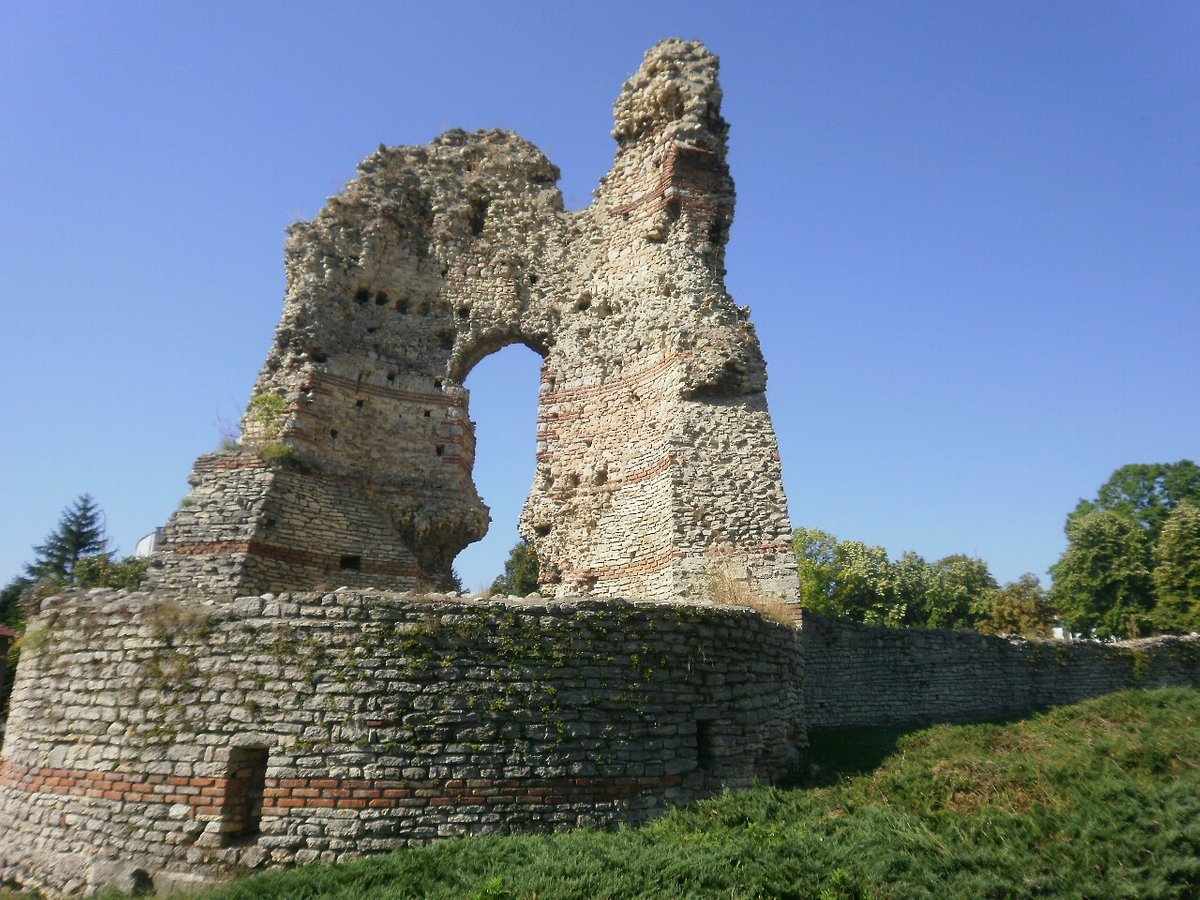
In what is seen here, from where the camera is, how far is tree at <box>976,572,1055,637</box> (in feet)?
88.0

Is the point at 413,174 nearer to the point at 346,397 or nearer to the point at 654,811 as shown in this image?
the point at 346,397

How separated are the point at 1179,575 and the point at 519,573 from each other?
73.2 feet

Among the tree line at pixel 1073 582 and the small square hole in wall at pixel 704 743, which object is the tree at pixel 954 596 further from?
the small square hole in wall at pixel 704 743

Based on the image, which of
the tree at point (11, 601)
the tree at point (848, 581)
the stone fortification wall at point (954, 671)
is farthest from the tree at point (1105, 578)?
the tree at point (11, 601)

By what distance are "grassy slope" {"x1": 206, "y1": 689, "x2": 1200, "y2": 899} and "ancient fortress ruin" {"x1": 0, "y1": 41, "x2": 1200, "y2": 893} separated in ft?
2.06

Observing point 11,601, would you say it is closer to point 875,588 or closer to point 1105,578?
point 875,588

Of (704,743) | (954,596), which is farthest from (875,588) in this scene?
(704,743)

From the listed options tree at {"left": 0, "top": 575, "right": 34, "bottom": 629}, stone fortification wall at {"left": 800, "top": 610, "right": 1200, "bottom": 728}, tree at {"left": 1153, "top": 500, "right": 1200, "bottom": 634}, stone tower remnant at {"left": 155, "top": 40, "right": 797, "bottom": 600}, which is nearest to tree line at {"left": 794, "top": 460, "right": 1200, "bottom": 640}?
tree at {"left": 1153, "top": 500, "right": 1200, "bottom": 634}

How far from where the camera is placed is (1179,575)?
23.7 m

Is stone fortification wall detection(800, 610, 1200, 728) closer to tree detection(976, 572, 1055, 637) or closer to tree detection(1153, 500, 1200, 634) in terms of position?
tree detection(1153, 500, 1200, 634)

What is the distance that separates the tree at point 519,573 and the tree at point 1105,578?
1926 centimetres

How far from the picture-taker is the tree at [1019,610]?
88.0ft

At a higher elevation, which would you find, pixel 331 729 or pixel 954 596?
pixel 954 596

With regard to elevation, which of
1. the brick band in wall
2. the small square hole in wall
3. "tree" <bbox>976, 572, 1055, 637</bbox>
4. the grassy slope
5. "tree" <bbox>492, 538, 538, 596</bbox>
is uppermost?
"tree" <bbox>492, 538, 538, 596</bbox>
